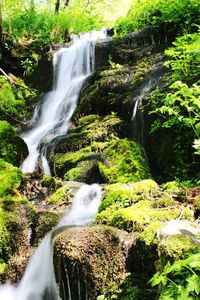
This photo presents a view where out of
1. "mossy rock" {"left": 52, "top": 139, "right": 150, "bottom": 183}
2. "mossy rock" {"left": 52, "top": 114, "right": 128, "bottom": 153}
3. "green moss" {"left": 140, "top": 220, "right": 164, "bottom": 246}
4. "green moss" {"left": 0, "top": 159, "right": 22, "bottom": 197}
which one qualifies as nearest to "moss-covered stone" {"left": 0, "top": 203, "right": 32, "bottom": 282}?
"green moss" {"left": 0, "top": 159, "right": 22, "bottom": 197}

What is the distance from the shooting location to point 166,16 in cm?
1074

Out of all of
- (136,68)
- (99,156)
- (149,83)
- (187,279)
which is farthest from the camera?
(136,68)

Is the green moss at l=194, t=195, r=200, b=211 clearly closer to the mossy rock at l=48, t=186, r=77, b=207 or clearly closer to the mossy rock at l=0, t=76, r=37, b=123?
the mossy rock at l=48, t=186, r=77, b=207

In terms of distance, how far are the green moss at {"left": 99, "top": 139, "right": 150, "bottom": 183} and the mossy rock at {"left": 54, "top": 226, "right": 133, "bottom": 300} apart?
2959 mm

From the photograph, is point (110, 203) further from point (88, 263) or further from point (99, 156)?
point (99, 156)

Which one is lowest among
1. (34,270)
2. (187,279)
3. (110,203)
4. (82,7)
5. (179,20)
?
(34,270)

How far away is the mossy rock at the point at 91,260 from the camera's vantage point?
12.3 ft

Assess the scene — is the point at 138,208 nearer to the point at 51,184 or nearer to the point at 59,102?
the point at 51,184

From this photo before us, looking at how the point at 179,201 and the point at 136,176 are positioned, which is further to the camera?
the point at 136,176

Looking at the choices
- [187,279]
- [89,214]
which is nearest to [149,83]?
[89,214]

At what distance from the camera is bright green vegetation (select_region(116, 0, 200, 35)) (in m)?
10.1

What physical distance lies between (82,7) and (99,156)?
17.3 m

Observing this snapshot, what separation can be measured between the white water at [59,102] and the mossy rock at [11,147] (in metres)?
0.21

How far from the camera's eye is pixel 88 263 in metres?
3.76
